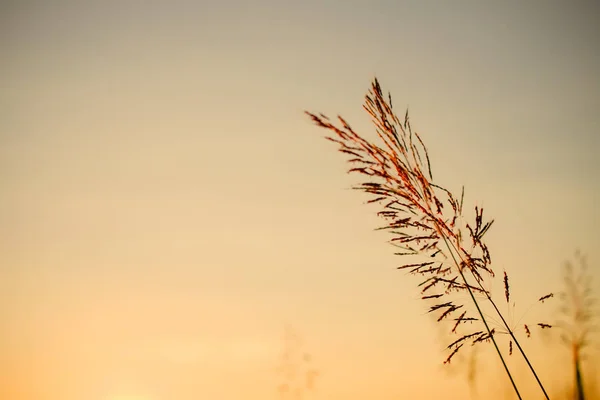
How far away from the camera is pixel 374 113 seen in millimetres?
2258

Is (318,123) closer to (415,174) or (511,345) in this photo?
(415,174)

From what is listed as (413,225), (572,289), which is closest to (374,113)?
(413,225)

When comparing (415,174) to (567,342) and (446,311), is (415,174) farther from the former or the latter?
(567,342)

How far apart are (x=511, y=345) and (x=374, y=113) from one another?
1331mm

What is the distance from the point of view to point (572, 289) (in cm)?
344

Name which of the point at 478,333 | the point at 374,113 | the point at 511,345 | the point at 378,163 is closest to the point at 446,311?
the point at 478,333

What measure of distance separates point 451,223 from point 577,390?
1029mm

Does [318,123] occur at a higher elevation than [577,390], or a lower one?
higher

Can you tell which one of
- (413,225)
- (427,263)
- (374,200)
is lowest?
(427,263)

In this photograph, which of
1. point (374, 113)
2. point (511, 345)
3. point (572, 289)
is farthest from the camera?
point (572, 289)

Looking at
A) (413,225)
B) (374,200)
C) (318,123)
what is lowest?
(413,225)

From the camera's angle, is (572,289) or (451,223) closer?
(451,223)

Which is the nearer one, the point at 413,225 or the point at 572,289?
the point at 413,225

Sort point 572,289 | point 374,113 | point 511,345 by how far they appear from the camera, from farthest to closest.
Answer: point 572,289, point 374,113, point 511,345
